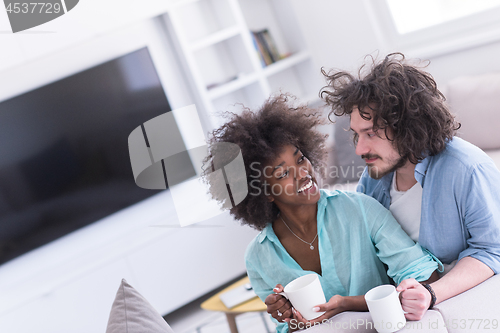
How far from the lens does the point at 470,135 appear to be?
2297mm

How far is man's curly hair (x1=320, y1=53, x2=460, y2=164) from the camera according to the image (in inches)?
50.5

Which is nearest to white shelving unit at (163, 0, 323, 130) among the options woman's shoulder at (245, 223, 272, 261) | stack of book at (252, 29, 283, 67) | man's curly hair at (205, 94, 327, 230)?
stack of book at (252, 29, 283, 67)

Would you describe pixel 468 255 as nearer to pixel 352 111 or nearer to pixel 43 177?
pixel 352 111

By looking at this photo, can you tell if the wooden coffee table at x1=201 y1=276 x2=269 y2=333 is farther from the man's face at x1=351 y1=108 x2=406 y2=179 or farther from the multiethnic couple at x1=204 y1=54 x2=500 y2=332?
the man's face at x1=351 y1=108 x2=406 y2=179

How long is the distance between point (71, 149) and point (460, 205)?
8.33 feet

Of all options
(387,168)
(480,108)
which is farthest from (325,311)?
(480,108)

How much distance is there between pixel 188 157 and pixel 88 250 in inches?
36.6

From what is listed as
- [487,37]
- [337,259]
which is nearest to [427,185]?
[337,259]

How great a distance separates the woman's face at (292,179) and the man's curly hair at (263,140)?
2 cm

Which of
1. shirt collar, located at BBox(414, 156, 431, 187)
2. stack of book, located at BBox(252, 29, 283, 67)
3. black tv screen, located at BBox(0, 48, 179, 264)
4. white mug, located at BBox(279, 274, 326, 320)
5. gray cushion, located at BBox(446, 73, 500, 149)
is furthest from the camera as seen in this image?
stack of book, located at BBox(252, 29, 283, 67)

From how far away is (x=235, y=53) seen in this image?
370cm

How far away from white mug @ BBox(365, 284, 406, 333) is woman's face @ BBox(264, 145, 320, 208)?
0.39m

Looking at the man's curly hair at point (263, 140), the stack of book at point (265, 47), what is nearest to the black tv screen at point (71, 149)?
the stack of book at point (265, 47)

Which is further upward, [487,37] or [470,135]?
[487,37]
